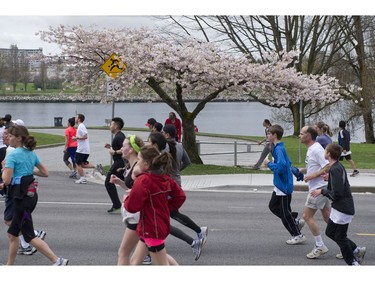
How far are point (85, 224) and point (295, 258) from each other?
388 centimetres

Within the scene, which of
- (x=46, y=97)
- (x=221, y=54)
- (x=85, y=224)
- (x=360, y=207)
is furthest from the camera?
(x=46, y=97)

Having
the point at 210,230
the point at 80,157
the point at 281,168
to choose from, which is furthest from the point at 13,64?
the point at 281,168

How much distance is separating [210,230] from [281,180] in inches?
73.8

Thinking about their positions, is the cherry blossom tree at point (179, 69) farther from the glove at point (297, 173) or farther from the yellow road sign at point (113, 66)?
the glove at point (297, 173)

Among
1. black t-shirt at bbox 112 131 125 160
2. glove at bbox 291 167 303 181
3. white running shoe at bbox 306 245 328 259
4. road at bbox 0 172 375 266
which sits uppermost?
black t-shirt at bbox 112 131 125 160

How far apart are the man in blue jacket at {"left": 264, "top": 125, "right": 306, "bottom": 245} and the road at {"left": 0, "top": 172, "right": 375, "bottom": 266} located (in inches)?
16.5

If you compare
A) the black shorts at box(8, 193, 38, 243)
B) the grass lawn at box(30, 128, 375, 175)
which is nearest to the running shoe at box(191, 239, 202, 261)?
the black shorts at box(8, 193, 38, 243)

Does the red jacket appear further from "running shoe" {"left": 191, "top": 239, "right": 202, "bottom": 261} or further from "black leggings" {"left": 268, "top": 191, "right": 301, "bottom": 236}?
"black leggings" {"left": 268, "top": 191, "right": 301, "bottom": 236}

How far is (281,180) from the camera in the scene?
9.09 metres

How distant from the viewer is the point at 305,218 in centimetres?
883

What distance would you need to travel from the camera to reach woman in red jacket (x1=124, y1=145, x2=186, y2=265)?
6219mm

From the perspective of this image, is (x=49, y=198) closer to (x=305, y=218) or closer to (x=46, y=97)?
(x=305, y=218)

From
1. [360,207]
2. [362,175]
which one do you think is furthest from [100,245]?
[362,175]

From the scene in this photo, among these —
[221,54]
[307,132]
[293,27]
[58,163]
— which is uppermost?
[293,27]
